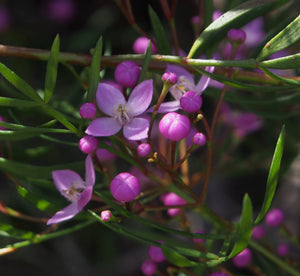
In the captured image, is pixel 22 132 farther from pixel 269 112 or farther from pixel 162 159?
pixel 269 112

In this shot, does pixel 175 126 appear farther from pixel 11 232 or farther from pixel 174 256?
pixel 11 232

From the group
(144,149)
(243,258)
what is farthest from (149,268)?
(144,149)

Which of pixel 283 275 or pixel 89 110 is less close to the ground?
pixel 89 110

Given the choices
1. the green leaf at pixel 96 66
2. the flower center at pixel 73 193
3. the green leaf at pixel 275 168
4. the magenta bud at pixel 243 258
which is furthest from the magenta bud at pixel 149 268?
the green leaf at pixel 96 66

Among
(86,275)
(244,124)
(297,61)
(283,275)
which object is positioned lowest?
(86,275)

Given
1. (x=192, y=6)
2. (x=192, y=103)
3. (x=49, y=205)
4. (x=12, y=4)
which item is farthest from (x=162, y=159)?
(x=12, y=4)

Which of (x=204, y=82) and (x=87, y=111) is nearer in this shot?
(x=87, y=111)

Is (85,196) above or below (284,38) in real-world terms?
below
